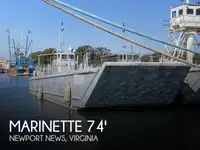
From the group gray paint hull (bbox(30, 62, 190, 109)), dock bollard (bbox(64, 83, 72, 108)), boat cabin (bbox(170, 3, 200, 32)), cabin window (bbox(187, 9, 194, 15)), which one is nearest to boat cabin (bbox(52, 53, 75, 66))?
gray paint hull (bbox(30, 62, 190, 109))

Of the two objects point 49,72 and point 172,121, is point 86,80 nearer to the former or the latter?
point 172,121

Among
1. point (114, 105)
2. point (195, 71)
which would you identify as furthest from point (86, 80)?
point (195, 71)

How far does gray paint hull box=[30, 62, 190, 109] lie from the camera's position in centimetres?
2188

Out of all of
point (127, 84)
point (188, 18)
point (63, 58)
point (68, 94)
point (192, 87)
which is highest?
point (188, 18)

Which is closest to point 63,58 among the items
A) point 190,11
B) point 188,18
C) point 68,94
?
point 68,94

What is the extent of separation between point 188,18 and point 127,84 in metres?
9.32

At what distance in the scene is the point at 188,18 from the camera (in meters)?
28.6

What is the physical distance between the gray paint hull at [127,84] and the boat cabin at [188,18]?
618 cm

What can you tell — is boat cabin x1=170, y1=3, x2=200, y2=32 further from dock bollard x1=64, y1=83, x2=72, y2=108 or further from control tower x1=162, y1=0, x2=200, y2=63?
dock bollard x1=64, y1=83, x2=72, y2=108

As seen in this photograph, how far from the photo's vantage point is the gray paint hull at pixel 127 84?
2188cm

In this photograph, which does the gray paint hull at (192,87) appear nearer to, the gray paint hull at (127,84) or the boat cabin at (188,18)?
the gray paint hull at (127,84)

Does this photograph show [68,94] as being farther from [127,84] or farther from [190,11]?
[190,11]

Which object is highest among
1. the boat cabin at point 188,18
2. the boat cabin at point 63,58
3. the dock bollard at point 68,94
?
the boat cabin at point 188,18

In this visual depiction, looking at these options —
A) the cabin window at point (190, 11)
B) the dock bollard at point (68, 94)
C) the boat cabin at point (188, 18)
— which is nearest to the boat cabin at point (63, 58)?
the dock bollard at point (68, 94)
